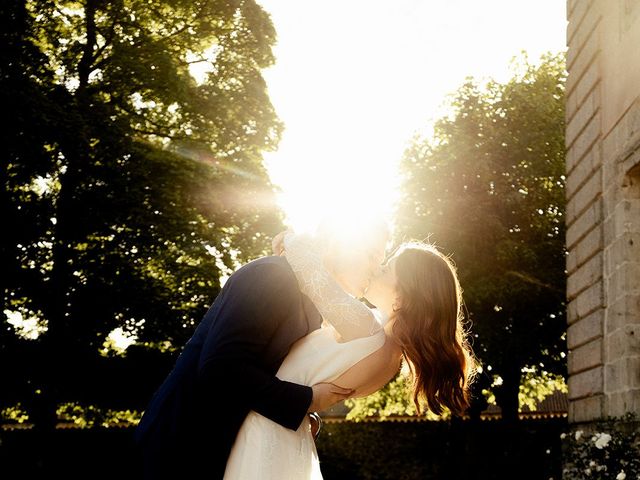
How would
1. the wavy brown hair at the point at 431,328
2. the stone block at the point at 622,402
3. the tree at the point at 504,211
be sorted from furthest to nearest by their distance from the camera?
the tree at the point at 504,211, the stone block at the point at 622,402, the wavy brown hair at the point at 431,328

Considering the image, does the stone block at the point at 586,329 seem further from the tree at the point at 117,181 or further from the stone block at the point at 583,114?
the tree at the point at 117,181

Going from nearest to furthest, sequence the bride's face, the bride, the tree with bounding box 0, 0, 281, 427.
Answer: the bride
the bride's face
the tree with bounding box 0, 0, 281, 427

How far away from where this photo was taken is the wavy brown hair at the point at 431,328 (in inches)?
116

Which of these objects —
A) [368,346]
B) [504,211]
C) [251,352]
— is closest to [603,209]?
[368,346]

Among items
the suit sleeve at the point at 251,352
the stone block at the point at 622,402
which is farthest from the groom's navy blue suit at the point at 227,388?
the stone block at the point at 622,402

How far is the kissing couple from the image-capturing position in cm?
263

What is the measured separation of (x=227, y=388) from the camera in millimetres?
2617

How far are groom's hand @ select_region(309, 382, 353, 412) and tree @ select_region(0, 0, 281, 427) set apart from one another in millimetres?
13447

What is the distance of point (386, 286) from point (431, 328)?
0.26 metres

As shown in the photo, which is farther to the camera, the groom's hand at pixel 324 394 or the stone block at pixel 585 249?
the stone block at pixel 585 249

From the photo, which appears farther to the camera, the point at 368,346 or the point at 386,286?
the point at 386,286

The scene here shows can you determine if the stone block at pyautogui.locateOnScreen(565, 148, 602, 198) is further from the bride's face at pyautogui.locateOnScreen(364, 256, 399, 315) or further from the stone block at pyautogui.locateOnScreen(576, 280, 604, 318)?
the bride's face at pyautogui.locateOnScreen(364, 256, 399, 315)

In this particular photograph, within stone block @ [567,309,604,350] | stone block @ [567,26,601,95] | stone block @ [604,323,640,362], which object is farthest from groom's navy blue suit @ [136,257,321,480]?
stone block @ [567,26,601,95]

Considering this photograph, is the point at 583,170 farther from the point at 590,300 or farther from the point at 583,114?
the point at 590,300
